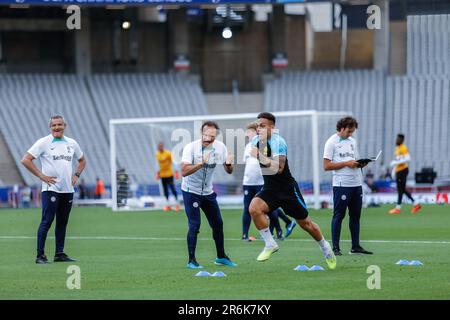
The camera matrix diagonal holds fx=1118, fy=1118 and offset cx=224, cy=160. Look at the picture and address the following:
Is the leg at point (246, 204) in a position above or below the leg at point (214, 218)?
below

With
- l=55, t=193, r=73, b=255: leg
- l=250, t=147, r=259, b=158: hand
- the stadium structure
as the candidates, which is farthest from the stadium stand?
l=250, t=147, r=259, b=158: hand

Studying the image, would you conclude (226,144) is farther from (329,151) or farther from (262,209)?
(262,209)

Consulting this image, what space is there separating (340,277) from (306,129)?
953 inches

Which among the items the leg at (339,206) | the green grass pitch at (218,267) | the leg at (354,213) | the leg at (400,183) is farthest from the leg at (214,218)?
the leg at (400,183)

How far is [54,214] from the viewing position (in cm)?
1736

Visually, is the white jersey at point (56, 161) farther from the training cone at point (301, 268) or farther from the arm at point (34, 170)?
the training cone at point (301, 268)

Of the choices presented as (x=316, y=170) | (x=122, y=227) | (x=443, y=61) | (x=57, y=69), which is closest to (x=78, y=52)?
(x=57, y=69)

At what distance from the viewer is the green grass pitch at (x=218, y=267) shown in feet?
42.3

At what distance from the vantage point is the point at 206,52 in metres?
56.4

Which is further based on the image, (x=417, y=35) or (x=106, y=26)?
(x=106, y=26)

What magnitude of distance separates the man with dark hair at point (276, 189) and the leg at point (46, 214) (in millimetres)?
3540

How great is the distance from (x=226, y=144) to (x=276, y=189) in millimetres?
19680

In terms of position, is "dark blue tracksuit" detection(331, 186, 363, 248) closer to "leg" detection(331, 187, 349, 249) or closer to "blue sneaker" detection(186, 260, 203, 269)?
"leg" detection(331, 187, 349, 249)

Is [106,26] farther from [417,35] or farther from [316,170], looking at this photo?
[316,170]
